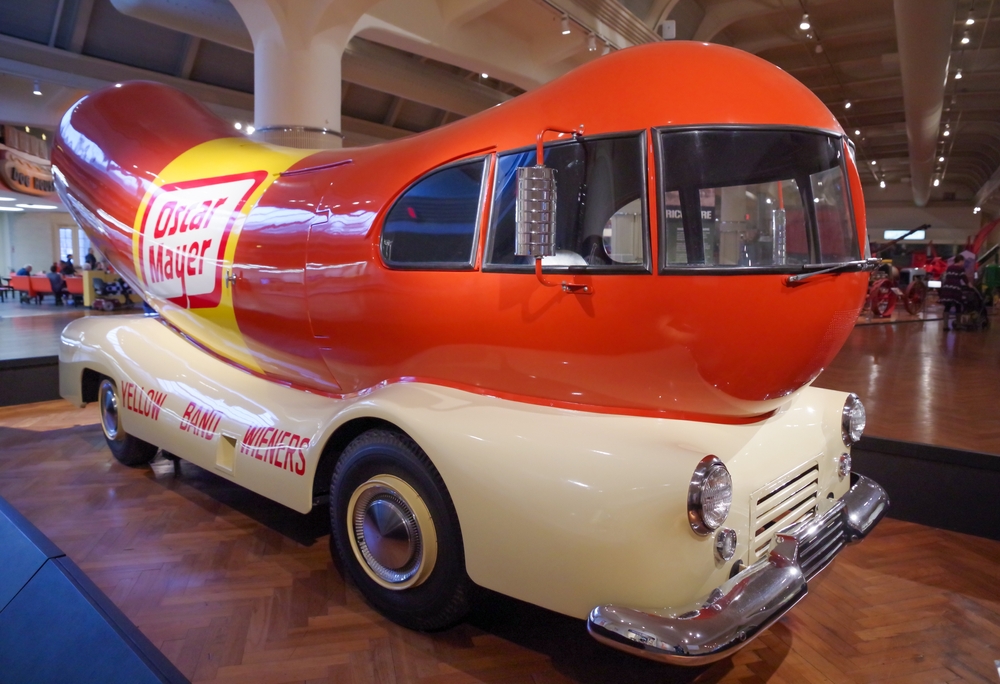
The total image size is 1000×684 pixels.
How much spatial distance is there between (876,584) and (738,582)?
1315 mm

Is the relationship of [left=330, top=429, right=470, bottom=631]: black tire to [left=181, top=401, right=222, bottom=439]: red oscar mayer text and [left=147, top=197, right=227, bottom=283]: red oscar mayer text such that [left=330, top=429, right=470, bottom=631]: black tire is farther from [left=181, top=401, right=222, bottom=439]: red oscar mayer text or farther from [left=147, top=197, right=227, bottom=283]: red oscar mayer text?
[left=147, top=197, right=227, bottom=283]: red oscar mayer text

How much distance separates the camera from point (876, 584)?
8.86 ft

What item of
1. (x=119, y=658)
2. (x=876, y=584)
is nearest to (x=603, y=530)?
(x=119, y=658)

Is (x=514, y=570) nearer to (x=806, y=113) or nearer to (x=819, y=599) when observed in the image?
(x=819, y=599)

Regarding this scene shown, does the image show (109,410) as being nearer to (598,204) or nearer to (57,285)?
(598,204)

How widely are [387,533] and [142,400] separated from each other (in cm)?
200

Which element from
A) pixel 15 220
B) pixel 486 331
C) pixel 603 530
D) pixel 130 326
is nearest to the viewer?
pixel 603 530

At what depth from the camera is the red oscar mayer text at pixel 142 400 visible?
336 centimetres

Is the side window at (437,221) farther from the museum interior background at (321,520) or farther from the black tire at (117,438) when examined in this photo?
the black tire at (117,438)

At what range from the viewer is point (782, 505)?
2.12 m

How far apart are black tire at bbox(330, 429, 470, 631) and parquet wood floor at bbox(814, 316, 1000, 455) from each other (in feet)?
9.17

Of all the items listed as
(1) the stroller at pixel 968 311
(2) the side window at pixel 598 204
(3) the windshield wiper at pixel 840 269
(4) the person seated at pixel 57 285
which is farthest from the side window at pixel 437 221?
(4) the person seated at pixel 57 285

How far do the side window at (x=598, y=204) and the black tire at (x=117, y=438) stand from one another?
9.53ft

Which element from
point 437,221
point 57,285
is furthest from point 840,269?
point 57,285
